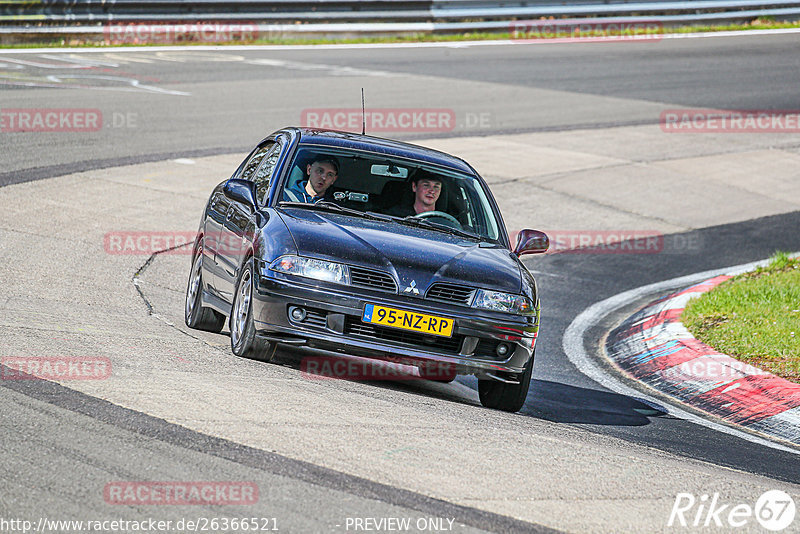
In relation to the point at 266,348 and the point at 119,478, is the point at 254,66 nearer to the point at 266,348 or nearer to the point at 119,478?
the point at 266,348

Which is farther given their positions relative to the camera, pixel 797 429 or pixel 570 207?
pixel 570 207

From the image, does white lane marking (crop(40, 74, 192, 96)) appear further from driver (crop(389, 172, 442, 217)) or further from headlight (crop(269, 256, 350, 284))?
headlight (crop(269, 256, 350, 284))

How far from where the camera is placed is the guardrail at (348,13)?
26438 mm

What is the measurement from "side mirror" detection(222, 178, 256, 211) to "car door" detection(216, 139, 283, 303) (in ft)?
0.33

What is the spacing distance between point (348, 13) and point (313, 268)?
76.2 ft

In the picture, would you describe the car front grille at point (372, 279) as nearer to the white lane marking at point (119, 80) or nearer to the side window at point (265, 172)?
the side window at point (265, 172)

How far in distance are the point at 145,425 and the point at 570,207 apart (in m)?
10.9

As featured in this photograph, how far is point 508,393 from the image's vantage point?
751 centimetres

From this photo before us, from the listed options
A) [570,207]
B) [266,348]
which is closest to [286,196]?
[266,348]

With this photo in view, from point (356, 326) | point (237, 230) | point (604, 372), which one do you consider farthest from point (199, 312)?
point (604, 372)

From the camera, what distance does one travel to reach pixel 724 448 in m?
7.09

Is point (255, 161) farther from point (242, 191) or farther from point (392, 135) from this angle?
point (392, 135)

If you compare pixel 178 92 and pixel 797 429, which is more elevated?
pixel 178 92

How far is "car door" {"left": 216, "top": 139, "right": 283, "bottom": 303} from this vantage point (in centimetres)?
781
